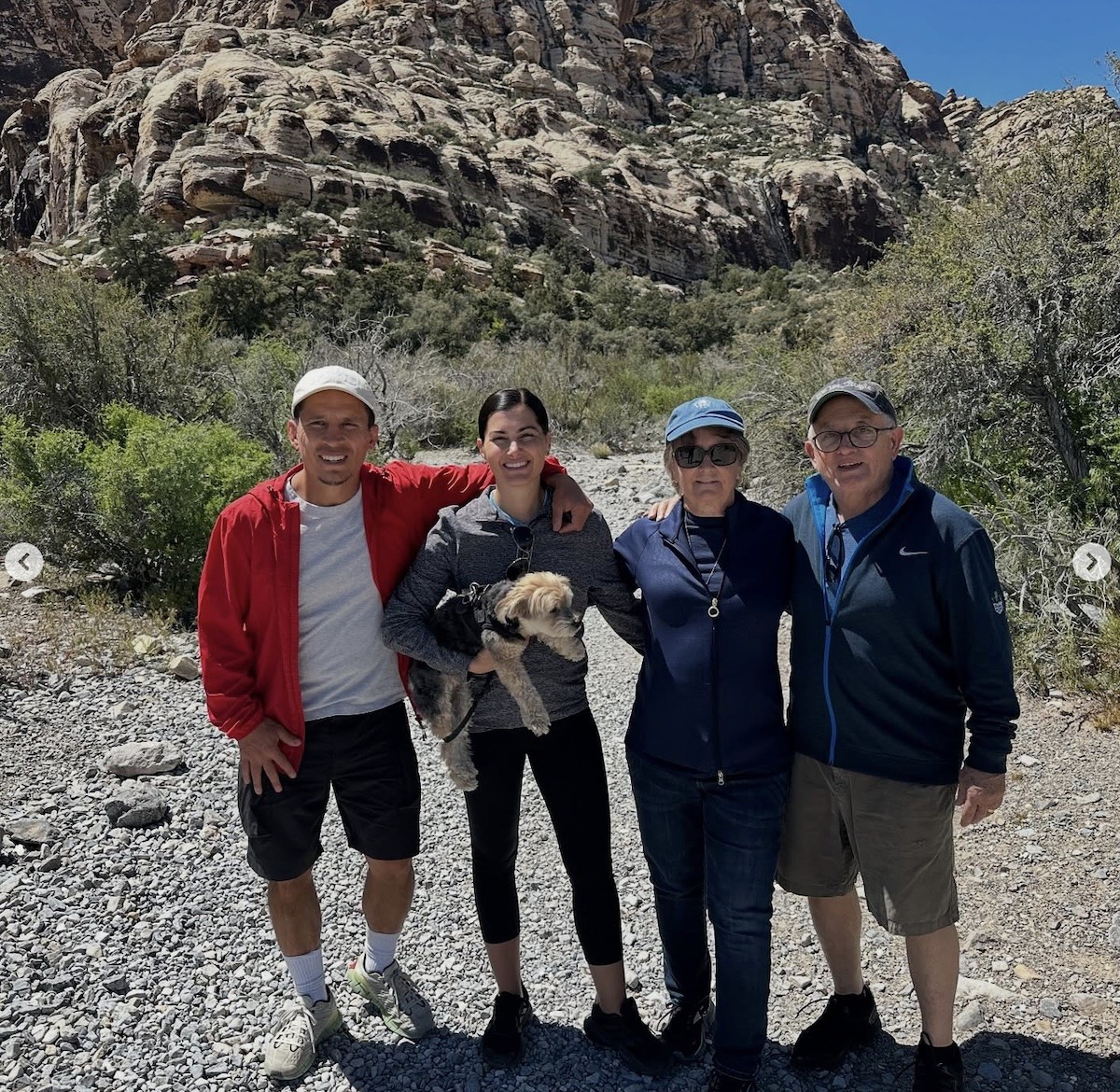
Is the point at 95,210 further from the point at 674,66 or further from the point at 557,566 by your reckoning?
the point at 674,66

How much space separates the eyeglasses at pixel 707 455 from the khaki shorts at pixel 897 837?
85cm

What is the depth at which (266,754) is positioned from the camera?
2.08m

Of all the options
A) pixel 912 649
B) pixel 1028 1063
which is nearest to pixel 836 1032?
pixel 1028 1063

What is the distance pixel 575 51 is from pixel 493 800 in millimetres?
64722

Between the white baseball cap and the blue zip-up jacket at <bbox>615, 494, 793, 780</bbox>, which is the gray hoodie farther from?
the white baseball cap

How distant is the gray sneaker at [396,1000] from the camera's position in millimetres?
2396

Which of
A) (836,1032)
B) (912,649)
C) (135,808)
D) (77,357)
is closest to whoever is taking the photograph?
(912,649)

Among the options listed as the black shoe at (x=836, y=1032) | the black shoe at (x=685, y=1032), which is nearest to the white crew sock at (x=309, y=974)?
the black shoe at (x=685, y=1032)

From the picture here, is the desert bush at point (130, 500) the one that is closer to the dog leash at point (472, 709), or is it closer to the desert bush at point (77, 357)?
the desert bush at point (77, 357)

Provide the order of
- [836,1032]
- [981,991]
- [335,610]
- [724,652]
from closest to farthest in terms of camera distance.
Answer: [724,652]
[335,610]
[836,1032]
[981,991]

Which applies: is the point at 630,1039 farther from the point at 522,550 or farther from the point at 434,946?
the point at 522,550

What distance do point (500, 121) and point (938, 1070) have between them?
170 feet

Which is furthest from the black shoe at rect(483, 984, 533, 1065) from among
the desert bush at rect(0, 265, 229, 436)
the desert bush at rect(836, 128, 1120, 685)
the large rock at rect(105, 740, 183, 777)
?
the desert bush at rect(0, 265, 229, 436)

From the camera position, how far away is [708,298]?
38781 millimetres
